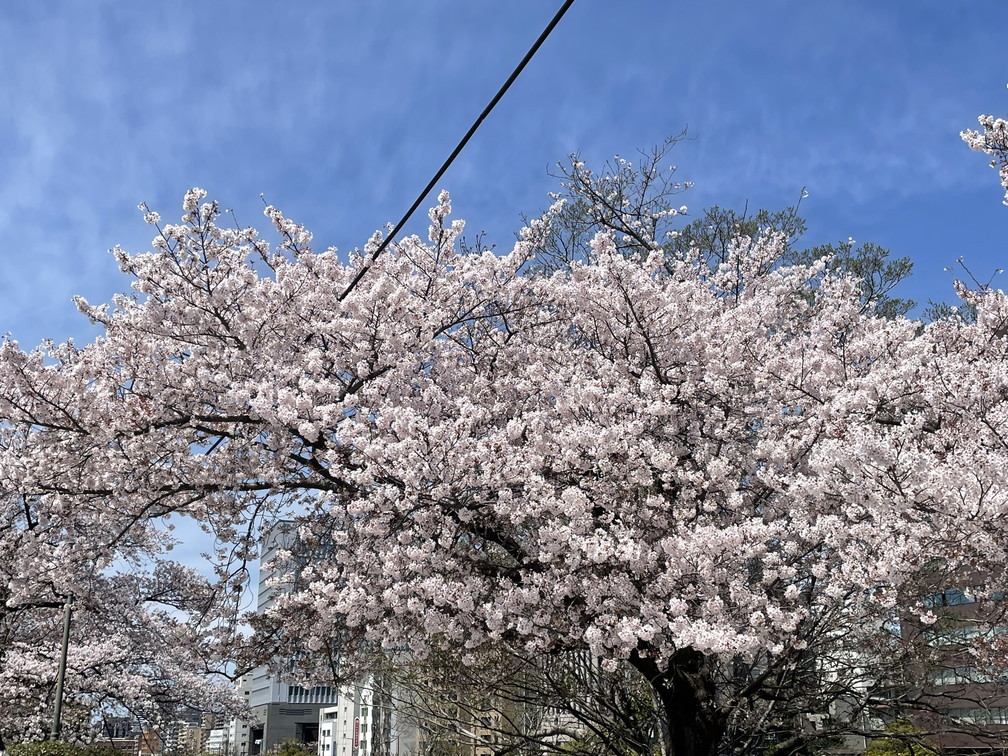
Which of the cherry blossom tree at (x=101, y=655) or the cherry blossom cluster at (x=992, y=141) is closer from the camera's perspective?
the cherry blossom cluster at (x=992, y=141)

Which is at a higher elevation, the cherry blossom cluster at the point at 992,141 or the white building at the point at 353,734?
the cherry blossom cluster at the point at 992,141

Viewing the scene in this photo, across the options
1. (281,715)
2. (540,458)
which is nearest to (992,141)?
(540,458)

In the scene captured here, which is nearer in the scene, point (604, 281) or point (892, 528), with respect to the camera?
point (892, 528)

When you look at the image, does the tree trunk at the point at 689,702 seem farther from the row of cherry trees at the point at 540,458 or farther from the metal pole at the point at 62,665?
the metal pole at the point at 62,665

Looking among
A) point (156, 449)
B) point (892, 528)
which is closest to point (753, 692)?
point (892, 528)

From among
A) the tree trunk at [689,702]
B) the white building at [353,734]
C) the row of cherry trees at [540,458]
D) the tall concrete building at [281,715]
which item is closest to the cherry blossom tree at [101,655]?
the row of cherry trees at [540,458]

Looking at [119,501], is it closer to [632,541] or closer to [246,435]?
[246,435]

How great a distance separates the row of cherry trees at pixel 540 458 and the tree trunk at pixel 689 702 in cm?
3

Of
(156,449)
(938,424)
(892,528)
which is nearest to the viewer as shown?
(892,528)

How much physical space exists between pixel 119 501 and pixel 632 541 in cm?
539

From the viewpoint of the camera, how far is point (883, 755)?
20.5 meters

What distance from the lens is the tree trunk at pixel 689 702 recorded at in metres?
8.52

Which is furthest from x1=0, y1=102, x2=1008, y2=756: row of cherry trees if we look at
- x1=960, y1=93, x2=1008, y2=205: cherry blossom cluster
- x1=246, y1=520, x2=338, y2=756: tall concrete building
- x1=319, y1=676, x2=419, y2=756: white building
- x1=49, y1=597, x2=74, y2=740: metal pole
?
x1=246, y1=520, x2=338, y2=756: tall concrete building

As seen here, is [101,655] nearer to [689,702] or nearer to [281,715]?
[689,702]
